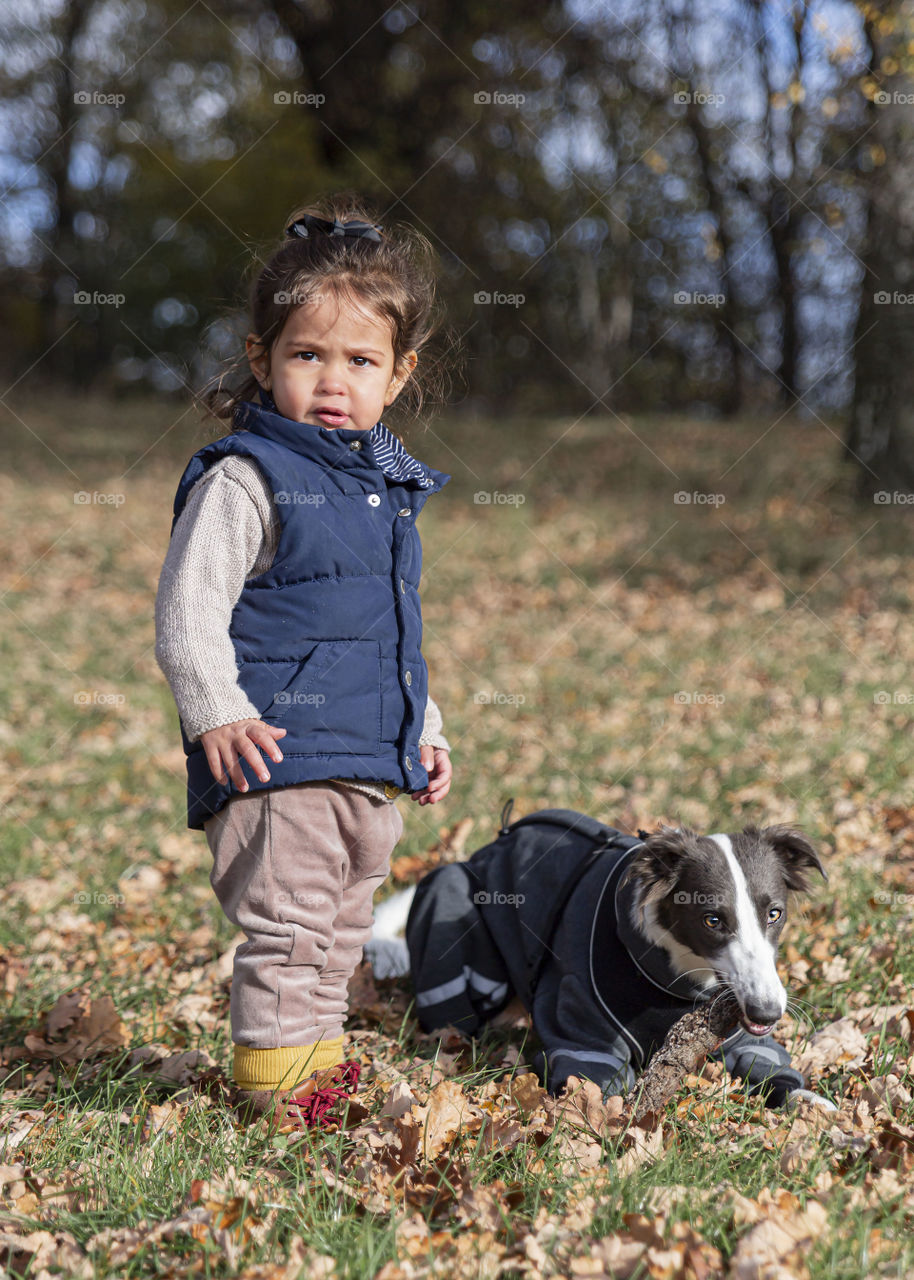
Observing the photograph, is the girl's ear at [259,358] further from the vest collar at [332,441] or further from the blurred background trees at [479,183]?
the blurred background trees at [479,183]

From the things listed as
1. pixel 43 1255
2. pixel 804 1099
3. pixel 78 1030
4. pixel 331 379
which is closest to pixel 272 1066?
pixel 43 1255

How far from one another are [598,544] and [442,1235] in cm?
1011

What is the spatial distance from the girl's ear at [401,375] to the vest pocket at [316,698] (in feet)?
2.37

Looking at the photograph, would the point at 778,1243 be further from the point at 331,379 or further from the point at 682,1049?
the point at 331,379

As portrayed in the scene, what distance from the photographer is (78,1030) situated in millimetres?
3303

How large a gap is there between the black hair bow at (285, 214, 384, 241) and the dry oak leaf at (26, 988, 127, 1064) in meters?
2.35

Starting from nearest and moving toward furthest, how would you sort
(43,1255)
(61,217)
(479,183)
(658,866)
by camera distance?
(43,1255)
(658,866)
(479,183)
(61,217)

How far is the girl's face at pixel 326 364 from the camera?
252 centimetres

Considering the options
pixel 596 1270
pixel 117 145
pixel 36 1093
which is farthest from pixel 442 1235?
pixel 117 145

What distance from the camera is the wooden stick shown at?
2561mm

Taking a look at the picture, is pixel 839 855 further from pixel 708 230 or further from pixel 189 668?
pixel 708 230

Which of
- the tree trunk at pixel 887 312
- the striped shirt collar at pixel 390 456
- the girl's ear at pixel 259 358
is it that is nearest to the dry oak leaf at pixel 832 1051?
the striped shirt collar at pixel 390 456

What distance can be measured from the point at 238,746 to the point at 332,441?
2.42ft

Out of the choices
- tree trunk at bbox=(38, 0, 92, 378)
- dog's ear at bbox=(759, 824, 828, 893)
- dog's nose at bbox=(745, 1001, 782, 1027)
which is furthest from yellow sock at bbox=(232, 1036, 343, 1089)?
tree trunk at bbox=(38, 0, 92, 378)
